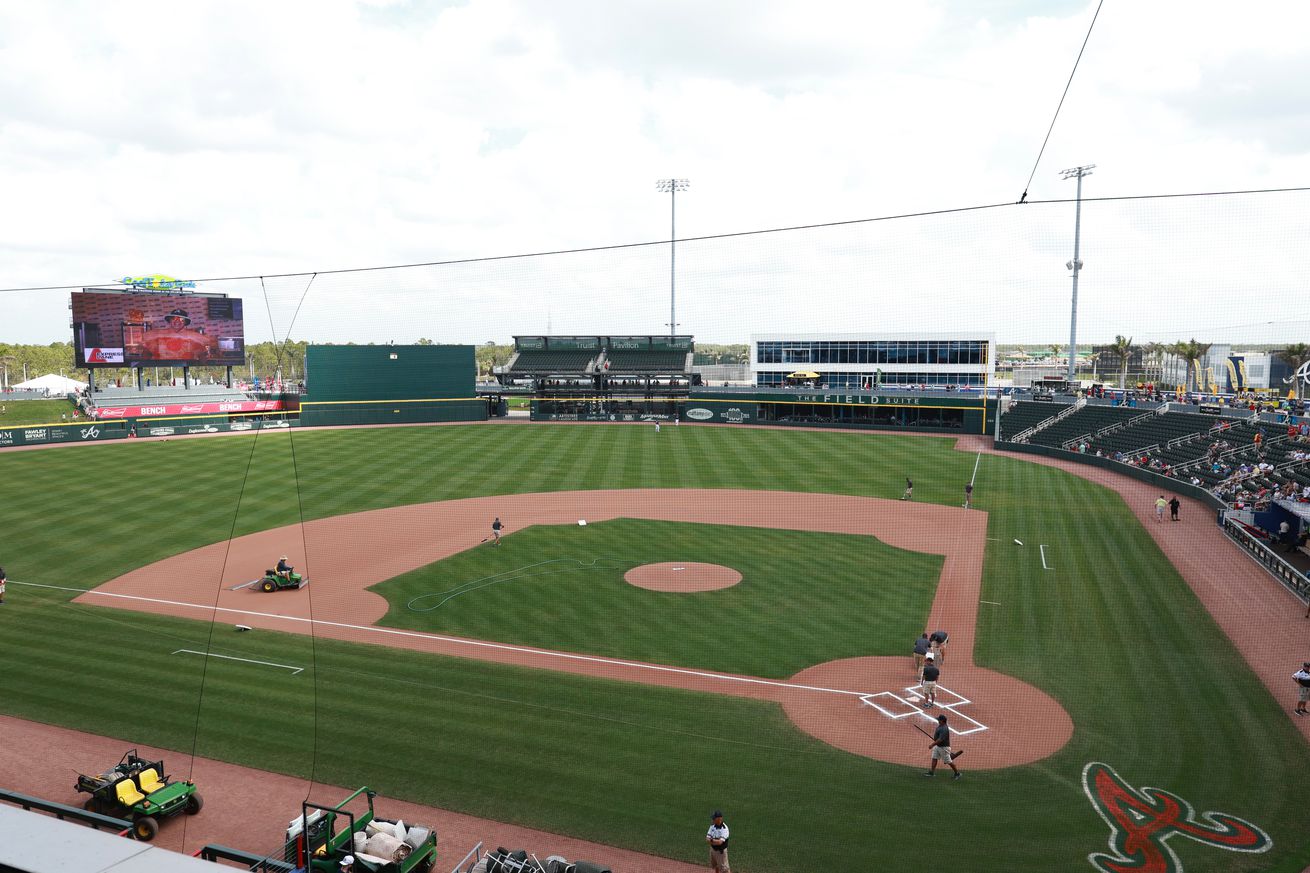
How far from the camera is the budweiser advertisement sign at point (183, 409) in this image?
58281 millimetres

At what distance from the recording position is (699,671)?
53.3 feet

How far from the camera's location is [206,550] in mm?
26359

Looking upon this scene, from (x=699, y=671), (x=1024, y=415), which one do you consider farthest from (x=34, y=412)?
(x=1024, y=415)

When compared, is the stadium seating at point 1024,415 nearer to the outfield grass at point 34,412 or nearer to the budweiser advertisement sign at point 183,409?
the budweiser advertisement sign at point 183,409

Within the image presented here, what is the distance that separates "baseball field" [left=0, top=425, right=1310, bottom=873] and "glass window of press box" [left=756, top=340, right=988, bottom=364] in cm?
4418

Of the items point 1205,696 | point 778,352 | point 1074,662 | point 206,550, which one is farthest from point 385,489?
point 778,352

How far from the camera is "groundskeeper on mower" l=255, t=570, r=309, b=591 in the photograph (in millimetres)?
21734

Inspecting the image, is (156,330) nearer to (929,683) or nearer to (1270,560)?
(929,683)

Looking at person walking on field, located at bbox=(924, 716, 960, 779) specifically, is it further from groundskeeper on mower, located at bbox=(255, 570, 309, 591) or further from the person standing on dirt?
groundskeeper on mower, located at bbox=(255, 570, 309, 591)

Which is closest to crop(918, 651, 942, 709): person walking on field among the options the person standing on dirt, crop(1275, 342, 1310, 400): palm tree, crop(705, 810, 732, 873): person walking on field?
the person standing on dirt

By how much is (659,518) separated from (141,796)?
73.3ft

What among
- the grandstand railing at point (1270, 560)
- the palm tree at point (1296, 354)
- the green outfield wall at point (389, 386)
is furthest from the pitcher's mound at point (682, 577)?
the palm tree at point (1296, 354)

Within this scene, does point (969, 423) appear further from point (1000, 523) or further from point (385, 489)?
point (385, 489)

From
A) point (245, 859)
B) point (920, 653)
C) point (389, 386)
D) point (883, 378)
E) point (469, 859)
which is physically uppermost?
point (883, 378)
